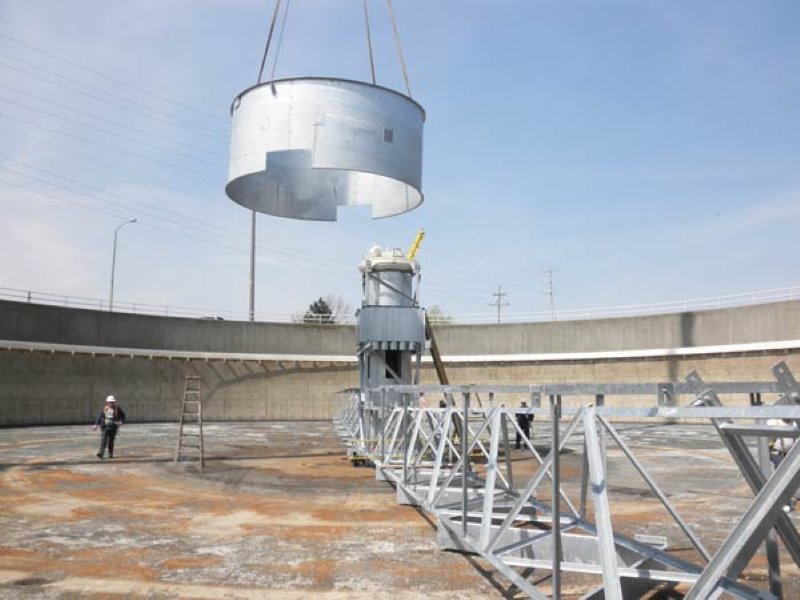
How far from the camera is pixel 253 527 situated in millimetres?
9719

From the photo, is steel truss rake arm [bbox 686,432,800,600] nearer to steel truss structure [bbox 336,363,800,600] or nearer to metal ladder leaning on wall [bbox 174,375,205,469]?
steel truss structure [bbox 336,363,800,600]

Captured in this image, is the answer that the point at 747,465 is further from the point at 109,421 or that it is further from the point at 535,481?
the point at 109,421

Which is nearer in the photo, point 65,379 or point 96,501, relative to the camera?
point 96,501

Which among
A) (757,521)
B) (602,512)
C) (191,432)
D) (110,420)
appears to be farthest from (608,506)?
(191,432)

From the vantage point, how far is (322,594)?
6.59m

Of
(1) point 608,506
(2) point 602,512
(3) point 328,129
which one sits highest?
(3) point 328,129

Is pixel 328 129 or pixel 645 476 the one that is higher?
pixel 328 129

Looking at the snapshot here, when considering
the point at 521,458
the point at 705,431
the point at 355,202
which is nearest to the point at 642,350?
the point at 705,431

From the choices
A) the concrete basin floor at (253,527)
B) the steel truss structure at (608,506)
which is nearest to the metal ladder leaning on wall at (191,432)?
the concrete basin floor at (253,527)

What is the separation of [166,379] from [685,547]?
34477 mm

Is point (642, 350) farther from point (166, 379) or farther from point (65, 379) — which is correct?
point (65, 379)

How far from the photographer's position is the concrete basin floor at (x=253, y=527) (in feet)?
22.6

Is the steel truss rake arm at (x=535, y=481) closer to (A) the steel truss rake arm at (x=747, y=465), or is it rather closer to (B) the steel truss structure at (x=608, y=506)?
(B) the steel truss structure at (x=608, y=506)

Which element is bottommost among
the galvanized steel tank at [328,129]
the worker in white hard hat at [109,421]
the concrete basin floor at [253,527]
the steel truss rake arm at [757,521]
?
the concrete basin floor at [253,527]
